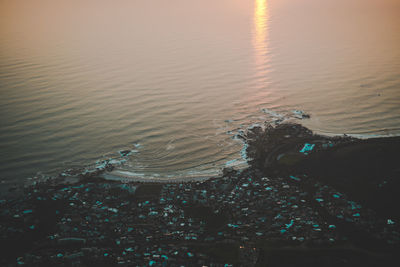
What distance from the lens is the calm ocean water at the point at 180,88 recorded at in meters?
21.2

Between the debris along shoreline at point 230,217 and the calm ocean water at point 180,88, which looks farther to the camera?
the calm ocean water at point 180,88

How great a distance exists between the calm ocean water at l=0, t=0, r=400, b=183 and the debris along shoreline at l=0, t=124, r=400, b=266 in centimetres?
239

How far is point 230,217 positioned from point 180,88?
18721 mm

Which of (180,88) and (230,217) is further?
(180,88)

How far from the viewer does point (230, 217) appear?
14.6 m

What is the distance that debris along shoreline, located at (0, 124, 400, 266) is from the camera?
41.3ft

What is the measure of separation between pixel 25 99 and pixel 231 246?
23959 mm

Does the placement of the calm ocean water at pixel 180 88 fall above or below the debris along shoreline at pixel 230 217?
above

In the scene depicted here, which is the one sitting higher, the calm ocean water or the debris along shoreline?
the calm ocean water

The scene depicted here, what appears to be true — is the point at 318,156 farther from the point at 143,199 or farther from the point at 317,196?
the point at 143,199

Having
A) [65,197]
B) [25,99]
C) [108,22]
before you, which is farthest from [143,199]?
[108,22]

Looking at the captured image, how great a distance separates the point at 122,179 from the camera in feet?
59.3

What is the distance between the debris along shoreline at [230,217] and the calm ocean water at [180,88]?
239 cm

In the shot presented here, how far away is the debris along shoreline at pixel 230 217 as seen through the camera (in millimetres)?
12594
